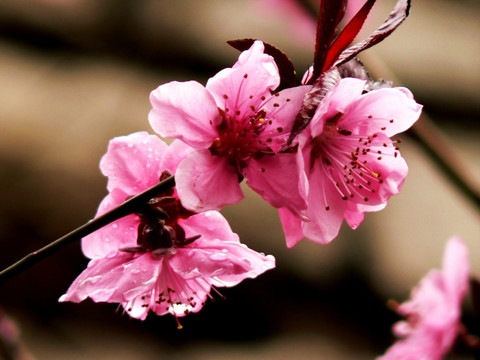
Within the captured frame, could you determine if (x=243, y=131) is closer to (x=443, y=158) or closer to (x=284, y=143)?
(x=284, y=143)

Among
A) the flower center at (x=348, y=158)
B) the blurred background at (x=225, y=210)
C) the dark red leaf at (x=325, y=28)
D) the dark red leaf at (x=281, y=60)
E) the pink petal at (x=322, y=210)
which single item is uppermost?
the dark red leaf at (x=325, y=28)

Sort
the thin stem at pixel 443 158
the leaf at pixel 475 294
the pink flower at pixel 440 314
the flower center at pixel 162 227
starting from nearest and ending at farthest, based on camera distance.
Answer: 1. the flower center at pixel 162 227
2. the leaf at pixel 475 294
3. the pink flower at pixel 440 314
4. the thin stem at pixel 443 158

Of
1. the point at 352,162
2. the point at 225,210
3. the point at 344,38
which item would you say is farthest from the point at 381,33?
the point at 225,210

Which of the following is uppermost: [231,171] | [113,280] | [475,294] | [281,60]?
[281,60]

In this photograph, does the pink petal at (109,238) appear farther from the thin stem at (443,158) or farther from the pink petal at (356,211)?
the thin stem at (443,158)

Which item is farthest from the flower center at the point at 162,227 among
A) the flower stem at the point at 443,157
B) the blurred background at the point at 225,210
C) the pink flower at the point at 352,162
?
the blurred background at the point at 225,210

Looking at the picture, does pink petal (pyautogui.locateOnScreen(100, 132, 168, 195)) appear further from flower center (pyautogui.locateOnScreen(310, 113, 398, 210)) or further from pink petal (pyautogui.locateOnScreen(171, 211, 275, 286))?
flower center (pyautogui.locateOnScreen(310, 113, 398, 210))
